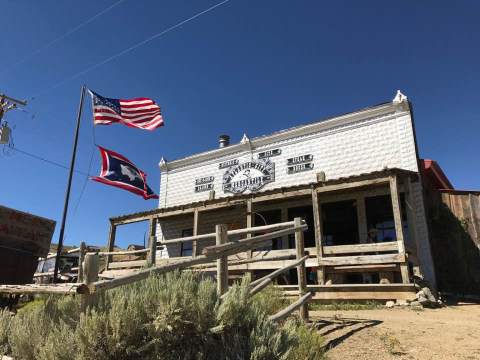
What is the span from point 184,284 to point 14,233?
310 inches

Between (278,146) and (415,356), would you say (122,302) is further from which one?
(278,146)

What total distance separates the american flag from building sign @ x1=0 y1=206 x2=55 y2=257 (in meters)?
4.93

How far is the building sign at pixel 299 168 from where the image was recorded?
16.2 m

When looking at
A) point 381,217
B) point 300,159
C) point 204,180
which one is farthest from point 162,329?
point 204,180

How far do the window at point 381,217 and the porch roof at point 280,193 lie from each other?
6.62 ft

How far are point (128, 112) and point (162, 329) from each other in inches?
519

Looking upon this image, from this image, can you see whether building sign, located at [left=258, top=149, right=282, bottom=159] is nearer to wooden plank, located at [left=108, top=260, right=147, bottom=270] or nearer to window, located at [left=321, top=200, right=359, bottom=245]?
window, located at [left=321, top=200, right=359, bottom=245]

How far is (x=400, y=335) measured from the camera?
6.09 meters

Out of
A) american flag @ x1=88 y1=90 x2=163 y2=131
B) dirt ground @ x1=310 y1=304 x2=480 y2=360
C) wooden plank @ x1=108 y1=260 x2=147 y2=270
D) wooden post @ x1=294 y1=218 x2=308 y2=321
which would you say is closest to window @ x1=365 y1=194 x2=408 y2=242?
dirt ground @ x1=310 y1=304 x2=480 y2=360

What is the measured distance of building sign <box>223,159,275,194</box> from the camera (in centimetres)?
1728

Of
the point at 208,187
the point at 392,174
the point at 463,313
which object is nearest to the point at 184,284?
the point at 463,313

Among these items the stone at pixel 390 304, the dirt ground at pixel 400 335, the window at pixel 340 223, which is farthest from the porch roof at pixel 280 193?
the dirt ground at pixel 400 335

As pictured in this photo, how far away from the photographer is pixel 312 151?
16.3 meters

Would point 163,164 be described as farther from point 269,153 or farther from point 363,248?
point 363,248
